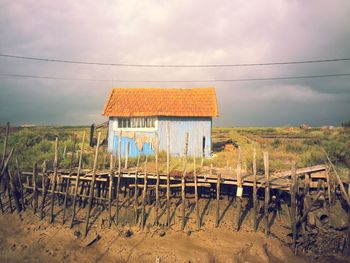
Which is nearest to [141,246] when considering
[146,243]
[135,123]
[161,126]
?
[146,243]

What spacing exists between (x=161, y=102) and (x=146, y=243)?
1260 centimetres

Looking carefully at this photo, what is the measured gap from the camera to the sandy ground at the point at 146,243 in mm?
11609

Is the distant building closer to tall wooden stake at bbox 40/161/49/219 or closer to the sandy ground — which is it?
tall wooden stake at bbox 40/161/49/219

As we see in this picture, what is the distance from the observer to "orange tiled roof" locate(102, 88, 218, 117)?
70.4ft

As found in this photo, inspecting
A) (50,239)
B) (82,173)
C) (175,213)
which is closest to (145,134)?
(82,173)

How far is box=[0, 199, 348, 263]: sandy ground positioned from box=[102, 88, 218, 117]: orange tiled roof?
367 inches

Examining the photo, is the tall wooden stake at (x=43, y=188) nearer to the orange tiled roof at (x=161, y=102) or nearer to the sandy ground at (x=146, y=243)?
the sandy ground at (x=146, y=243)

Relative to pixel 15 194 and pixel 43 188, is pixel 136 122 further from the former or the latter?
pixel 15 194

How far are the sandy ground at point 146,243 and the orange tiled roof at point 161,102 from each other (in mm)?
9334

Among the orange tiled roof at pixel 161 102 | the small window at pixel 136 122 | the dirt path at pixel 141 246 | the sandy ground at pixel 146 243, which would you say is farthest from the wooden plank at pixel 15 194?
the small window at pixel 136 122

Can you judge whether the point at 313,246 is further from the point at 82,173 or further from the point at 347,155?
the point at 82,173

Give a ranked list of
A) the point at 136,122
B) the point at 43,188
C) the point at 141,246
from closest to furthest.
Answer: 1. the point at 141,246
2. the point at 43,188
3. the point at 136,122

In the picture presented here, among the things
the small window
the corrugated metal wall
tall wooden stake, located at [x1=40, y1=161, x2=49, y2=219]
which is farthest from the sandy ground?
the small window

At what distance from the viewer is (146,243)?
1234cm
